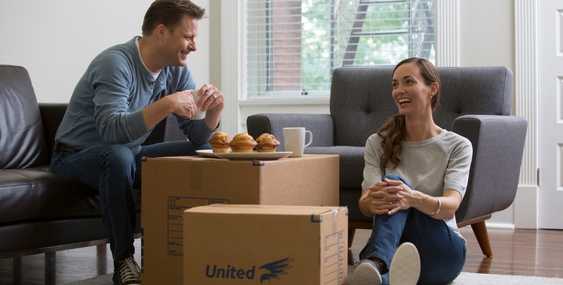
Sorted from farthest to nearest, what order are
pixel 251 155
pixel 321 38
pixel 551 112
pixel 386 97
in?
pixel 321 38 → pixel 551 112 → pixel 386 97 → pixel 251 155

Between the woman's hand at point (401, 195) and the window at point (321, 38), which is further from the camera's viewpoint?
the window at point (321, 38)

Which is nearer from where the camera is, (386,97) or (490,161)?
(490,161)

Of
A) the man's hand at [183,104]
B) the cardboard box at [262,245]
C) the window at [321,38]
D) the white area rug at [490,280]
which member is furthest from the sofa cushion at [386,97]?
the cardboard box at [262,245]

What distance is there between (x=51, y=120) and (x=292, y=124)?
1.00m

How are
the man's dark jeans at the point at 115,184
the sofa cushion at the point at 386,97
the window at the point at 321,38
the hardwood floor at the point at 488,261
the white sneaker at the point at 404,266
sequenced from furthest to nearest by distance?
1. the window at the point at 321,38
2. the sofa cushion at the point at 386,97
3. the hardwood floor at the point at 488,261
4. the man's dark jeans at the point at 115,184
5. the white sneaker at the point at 404,266

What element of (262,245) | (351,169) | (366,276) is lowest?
(366,276)

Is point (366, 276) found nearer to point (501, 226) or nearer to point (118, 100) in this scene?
point (118, 100)

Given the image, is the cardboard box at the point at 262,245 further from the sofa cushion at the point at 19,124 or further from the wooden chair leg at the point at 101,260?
the sofa cushion at the point at 19,124

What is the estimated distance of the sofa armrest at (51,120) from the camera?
320 centimetres

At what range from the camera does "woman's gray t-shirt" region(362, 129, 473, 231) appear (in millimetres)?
2391

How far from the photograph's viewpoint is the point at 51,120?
126 inches

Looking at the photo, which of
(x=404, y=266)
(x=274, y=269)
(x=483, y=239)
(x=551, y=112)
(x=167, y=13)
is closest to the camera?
(x=274, y=269)

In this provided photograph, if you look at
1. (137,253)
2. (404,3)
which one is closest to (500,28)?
(404,3)

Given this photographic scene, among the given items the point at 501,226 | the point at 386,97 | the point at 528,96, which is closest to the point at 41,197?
the point at 386,97
